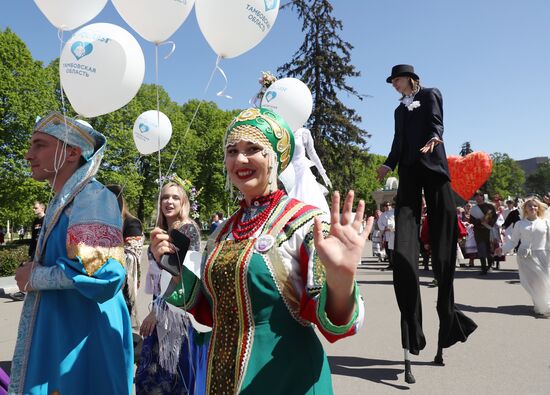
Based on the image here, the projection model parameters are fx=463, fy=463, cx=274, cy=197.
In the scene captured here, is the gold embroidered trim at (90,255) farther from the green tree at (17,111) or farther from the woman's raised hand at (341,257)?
the green tree at (17,111)

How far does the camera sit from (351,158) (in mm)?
26953

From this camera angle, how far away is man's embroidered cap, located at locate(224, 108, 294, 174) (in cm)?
193

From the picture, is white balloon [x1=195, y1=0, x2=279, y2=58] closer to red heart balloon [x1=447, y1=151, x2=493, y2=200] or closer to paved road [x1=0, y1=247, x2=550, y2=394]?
paved road [x1=0, y1=247, x2=550, y2=394]

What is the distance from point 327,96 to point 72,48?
23.6m

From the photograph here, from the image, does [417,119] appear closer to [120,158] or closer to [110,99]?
[110,99]

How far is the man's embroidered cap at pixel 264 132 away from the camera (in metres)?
1.93

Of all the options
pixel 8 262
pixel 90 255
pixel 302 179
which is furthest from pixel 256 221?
pixel 8 262

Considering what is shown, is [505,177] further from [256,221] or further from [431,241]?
[256,221]

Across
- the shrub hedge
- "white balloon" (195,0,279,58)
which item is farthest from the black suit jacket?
the shrub hedge

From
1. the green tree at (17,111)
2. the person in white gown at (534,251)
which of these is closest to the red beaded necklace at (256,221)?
the person in white gown at (534,251)

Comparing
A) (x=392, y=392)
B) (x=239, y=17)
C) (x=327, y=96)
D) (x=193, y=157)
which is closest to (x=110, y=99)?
(x=239, y=17)

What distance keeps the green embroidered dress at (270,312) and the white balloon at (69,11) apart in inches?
90.0

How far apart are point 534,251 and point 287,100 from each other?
5238mm

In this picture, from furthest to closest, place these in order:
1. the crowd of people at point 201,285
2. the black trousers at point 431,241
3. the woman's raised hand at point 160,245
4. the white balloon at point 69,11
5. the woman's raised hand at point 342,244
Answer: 1. the black trousers at point 431,241
2. the white balloon at point 69,11
3. the woman's raised hand at point 160,245
4. the crowd of people at point 201,285
5. the woman's raised hand at point 342,244
